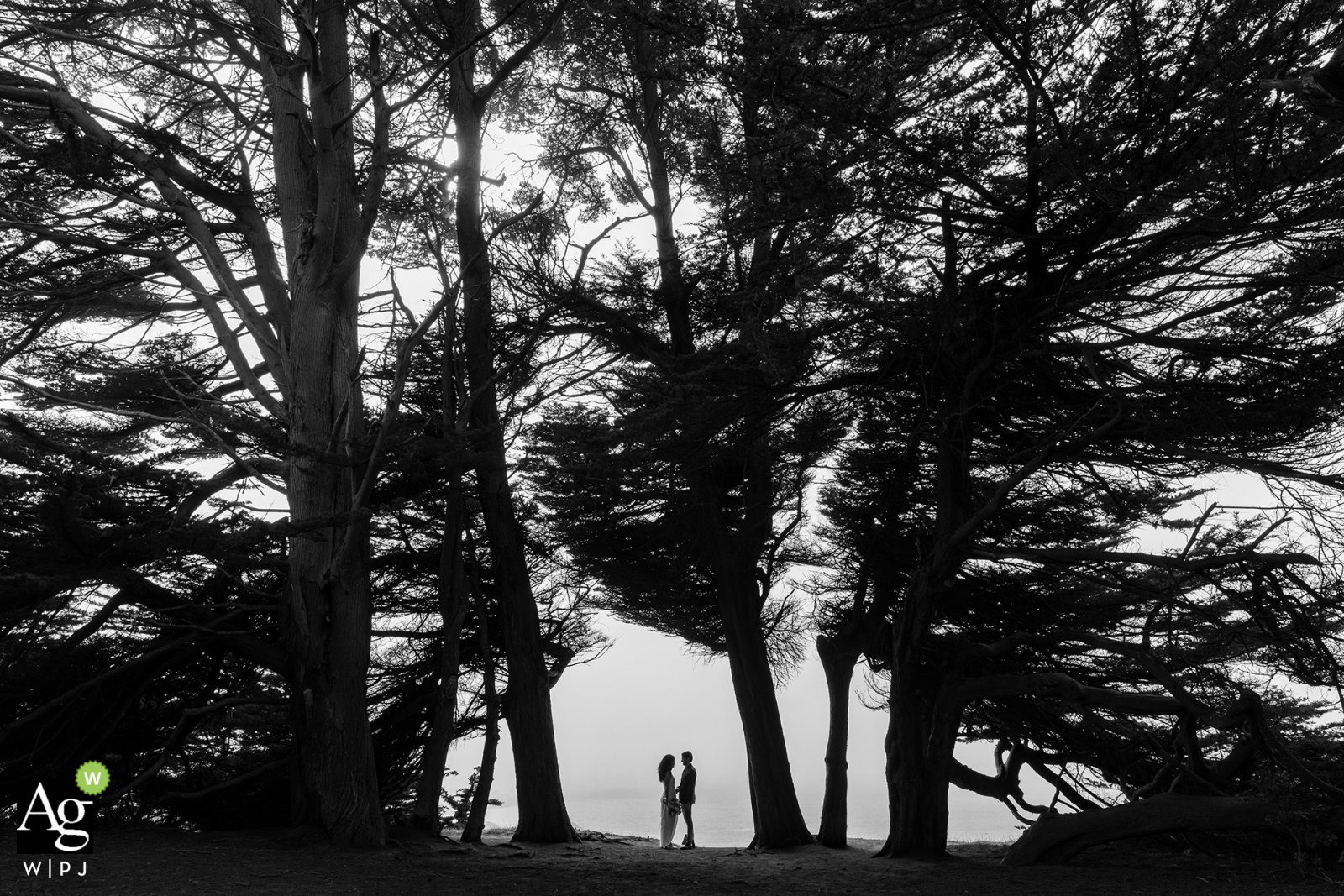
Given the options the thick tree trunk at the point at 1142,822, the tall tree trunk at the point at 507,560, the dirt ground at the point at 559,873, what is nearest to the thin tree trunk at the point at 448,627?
the tall tree trunk at the point at 507,560

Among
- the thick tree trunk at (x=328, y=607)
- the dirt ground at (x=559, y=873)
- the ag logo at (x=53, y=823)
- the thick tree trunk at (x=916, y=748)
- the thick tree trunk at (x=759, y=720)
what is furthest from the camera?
the thick tree trunk at (x=759, y=720)

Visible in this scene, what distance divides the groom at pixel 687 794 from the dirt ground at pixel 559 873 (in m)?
1.85

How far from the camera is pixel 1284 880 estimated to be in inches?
339

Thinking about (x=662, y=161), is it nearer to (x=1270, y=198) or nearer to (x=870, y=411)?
(x=870, y=411)

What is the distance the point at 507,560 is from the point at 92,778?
450 centimetres

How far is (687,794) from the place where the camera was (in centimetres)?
1272

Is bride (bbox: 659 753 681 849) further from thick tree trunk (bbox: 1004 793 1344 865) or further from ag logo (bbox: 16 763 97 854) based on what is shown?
ag logo (bbox: 16 763 97 854)

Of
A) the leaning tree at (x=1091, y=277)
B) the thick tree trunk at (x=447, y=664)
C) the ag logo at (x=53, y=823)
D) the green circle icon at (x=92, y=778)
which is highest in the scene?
the leaning tree at (x=1091, y=277)

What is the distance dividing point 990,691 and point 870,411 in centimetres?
323

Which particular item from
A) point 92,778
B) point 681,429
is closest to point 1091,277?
point 681,429

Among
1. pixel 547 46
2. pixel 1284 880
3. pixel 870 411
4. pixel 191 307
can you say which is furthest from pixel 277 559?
pixel 1284 880

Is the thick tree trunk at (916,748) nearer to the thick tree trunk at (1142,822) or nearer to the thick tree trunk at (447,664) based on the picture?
the thick tree trunk at (1142,822)

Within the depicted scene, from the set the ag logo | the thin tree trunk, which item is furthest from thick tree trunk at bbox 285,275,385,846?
the ag logo

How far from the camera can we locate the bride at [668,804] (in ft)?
41.1
